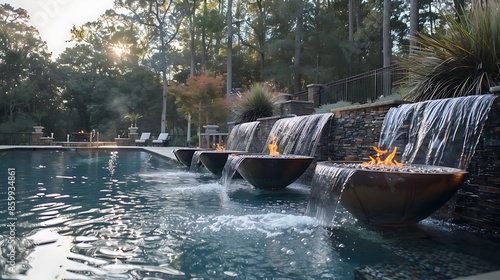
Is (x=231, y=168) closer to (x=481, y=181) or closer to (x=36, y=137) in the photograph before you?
(x=481, y=181)

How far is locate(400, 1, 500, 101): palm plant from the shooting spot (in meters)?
4.40

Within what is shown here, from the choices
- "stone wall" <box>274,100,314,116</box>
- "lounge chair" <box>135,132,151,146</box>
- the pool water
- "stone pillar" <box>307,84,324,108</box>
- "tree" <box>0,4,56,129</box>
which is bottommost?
the pool water

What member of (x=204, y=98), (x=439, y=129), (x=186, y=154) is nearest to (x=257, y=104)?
(x=186, y=154)

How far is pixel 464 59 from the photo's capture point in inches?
182

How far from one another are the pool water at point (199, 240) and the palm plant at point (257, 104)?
601 centimetres

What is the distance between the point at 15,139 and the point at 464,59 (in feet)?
84.4

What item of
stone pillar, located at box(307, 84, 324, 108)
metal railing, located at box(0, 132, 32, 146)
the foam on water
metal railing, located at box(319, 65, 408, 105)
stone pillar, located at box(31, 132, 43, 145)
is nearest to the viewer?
the foam on water

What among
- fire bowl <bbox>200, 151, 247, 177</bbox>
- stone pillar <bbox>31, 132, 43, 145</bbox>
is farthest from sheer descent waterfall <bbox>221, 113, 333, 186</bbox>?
stone pillar <bbox>31, 132, 43, 145</bbox>

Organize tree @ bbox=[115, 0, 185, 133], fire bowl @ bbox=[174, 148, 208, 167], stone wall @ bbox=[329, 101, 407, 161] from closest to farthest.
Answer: stone wall @ bbox=[329, 101, 407, 161]
fire bowl @ bbox=[174, 148, 208, 167]
tree @ bbox=[115, 0, 185, 133]

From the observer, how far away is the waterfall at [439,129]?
358 centimetres

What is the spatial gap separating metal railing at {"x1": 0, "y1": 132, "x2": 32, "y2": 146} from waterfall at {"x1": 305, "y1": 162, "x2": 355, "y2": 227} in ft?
78.5

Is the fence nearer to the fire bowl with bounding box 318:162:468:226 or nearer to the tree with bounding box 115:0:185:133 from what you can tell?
the fire bowl with bounding box 318:162:468:226

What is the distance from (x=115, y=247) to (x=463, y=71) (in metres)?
4.66

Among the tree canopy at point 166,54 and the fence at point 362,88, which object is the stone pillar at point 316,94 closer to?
the fence at point 362,88
